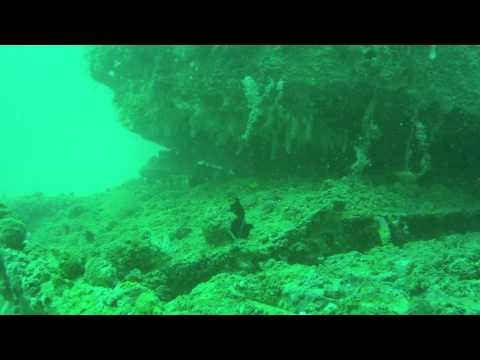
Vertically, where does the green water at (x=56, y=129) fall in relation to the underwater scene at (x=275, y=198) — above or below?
above

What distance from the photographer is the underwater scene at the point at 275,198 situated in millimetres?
6576

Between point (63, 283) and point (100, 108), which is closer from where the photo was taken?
point (63, 283)

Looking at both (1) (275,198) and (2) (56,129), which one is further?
(2) (56,129)

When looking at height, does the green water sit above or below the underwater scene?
above

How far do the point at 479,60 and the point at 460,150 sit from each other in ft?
10.7

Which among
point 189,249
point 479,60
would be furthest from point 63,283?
point 479,60

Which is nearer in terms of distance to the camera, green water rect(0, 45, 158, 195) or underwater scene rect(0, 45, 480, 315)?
underwater scene rect(0, 45, 480, 315)

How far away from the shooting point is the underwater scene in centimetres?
658

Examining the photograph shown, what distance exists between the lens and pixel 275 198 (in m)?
11.6

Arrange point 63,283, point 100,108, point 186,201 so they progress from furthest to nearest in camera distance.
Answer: point 100,108
point 186,201
point 63,283

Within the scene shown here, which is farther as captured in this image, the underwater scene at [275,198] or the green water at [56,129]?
the green water at [56,129]
